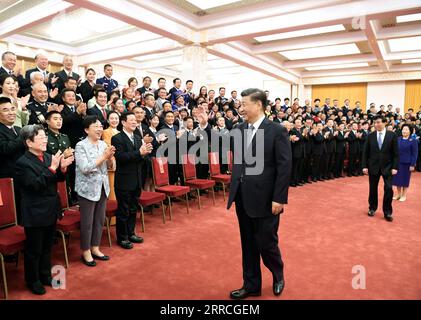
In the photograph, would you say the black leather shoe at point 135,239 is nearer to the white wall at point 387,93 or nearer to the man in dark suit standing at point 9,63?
the man in dark suit standing at point 9,63

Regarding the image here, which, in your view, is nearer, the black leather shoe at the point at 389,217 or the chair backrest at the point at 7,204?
the chair backrest at the point at 7,204

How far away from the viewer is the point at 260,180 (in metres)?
2.31

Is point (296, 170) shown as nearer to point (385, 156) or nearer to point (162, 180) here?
point (385, 156)

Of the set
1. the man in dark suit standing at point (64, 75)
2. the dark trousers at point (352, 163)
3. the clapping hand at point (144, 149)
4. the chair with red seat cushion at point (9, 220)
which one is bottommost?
the dark trousers at point (352, 163)

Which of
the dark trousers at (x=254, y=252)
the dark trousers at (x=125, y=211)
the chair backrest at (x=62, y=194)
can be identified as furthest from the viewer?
the dark trousers at (x=125, y=211)

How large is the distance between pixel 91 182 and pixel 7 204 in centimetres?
71

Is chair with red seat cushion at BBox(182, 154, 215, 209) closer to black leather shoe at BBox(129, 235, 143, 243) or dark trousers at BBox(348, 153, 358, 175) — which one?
black leather shoe at BBox(129, 235, 143, 243)

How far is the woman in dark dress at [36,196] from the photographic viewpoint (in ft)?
7.86

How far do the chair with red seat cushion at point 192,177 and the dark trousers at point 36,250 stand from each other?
2.64 meters

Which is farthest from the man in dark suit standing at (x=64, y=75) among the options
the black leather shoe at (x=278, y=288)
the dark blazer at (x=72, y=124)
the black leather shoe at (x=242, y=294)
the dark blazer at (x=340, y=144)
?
the dark blazer at (x=340, y=144)

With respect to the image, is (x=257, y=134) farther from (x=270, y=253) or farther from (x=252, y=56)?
(x=252, y=56)

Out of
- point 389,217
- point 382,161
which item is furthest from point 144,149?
point 389,217

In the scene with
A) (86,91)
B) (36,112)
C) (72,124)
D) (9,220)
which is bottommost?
(9,220)

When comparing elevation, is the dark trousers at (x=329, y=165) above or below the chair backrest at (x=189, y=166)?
below
